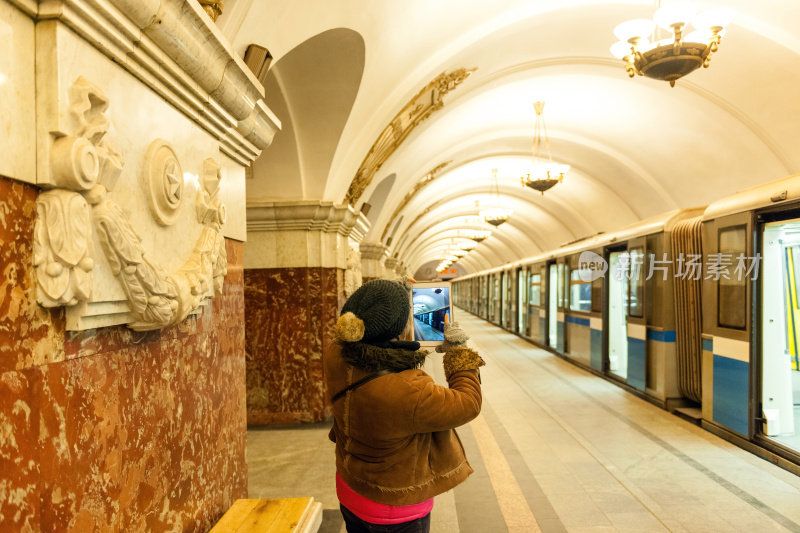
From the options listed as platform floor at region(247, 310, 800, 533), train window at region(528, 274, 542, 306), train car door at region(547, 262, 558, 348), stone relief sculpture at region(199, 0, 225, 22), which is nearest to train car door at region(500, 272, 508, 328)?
train window at region(528, 274, 542, 306)

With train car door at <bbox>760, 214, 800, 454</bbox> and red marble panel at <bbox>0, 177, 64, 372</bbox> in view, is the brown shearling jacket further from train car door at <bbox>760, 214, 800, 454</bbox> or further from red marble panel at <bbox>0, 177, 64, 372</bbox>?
train car door at <bbox>760, 214, 800, 454</bbox>

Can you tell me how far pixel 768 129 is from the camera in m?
8.73

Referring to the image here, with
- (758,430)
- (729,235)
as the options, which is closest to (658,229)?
(729,235)

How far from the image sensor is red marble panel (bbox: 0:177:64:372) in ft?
3.90

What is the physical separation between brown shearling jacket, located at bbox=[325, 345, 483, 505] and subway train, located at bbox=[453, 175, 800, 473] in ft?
14.2

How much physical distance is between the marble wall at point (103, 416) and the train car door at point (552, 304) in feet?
40.2

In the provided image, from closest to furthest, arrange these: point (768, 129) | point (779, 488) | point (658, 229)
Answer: point (779, 488) → point (658, 229) → point (768, 129)

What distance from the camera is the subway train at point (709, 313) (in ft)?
17.1

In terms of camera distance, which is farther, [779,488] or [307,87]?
[307,87]

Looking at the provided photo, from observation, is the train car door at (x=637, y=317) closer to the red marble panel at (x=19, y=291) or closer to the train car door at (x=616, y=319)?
the train car door at (x=616, y=319)

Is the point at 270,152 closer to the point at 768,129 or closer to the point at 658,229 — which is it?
the point at 658,229

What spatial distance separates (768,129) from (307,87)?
24.8ft

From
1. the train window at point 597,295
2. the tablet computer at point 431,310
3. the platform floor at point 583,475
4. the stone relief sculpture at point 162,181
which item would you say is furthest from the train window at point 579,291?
the stone relief sculpture at point 162,181

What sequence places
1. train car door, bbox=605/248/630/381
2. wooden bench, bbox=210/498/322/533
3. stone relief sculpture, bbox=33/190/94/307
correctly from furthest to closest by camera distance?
train car door, bbox=605/248/630/381 → wooden bench, bbox=210/498/322/533 → stone relief sculpture, bbox=33/190/94/307
